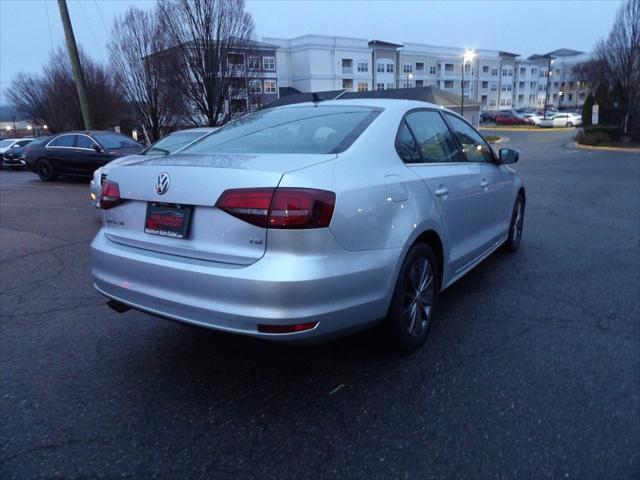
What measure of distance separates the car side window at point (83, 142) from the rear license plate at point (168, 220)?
12117mm

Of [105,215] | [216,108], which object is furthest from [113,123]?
[105,215]

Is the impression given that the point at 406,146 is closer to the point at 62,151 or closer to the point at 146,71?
the point at 62,151

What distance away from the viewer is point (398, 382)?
2.93 meters

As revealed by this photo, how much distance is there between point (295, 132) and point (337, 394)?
170 cm

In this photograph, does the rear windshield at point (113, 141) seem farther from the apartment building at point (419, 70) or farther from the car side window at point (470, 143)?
the apartment building at point (419, 70)

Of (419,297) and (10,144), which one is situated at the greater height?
(10,144)

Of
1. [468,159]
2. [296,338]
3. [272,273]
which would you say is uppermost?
[468,159]

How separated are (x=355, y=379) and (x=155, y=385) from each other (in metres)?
1.20

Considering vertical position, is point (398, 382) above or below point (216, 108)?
below

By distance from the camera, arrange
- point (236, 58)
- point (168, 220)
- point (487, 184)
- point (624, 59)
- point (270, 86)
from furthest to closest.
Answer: point (270, 86) → point (624, 59) → point (236, 58) → point (487, 184) → point (168, 220)

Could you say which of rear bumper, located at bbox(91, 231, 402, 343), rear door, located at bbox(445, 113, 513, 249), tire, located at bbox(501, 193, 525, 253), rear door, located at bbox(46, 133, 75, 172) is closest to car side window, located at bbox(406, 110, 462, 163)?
rear door, located at bbox(445, 113, 513, 249)

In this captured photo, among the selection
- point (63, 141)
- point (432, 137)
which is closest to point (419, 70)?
point (63, 141)

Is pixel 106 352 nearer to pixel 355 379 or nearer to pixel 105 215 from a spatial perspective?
pixel 105 215

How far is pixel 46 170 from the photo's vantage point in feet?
50.3
